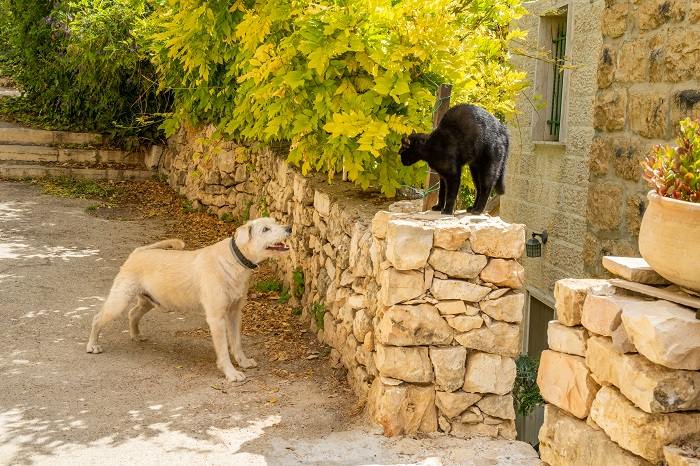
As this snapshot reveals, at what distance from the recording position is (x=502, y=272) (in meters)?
4.80

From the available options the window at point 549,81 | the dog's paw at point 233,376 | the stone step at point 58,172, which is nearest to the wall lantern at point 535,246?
the window at point 549,81

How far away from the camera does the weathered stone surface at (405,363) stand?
4.77 meters

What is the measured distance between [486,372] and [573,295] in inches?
82.2

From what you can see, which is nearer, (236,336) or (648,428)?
(648,428)

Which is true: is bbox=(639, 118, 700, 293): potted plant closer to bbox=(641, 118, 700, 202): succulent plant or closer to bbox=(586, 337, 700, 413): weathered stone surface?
bbox=(641, 118, 700, 202): succulent plant

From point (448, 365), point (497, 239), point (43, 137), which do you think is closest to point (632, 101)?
point (497, 239)

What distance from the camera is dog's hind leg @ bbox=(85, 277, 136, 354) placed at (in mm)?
6309

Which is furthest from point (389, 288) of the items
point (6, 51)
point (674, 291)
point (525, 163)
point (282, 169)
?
point (6, 51)

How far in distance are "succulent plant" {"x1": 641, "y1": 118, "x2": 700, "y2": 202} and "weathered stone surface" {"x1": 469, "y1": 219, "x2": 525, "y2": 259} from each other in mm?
2065

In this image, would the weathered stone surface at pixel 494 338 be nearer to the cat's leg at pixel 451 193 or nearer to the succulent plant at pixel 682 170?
the cat's leg at pixel 451 193

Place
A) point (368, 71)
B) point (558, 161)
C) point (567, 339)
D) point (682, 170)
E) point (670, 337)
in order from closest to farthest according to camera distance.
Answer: point (670, 337) → point (682, 170) → point (567, 339) → point (368, 71) → point (558, 161)

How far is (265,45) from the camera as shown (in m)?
6.24

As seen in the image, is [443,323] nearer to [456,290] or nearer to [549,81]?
[456,290]

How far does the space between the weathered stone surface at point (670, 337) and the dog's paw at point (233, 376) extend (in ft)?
12.7
